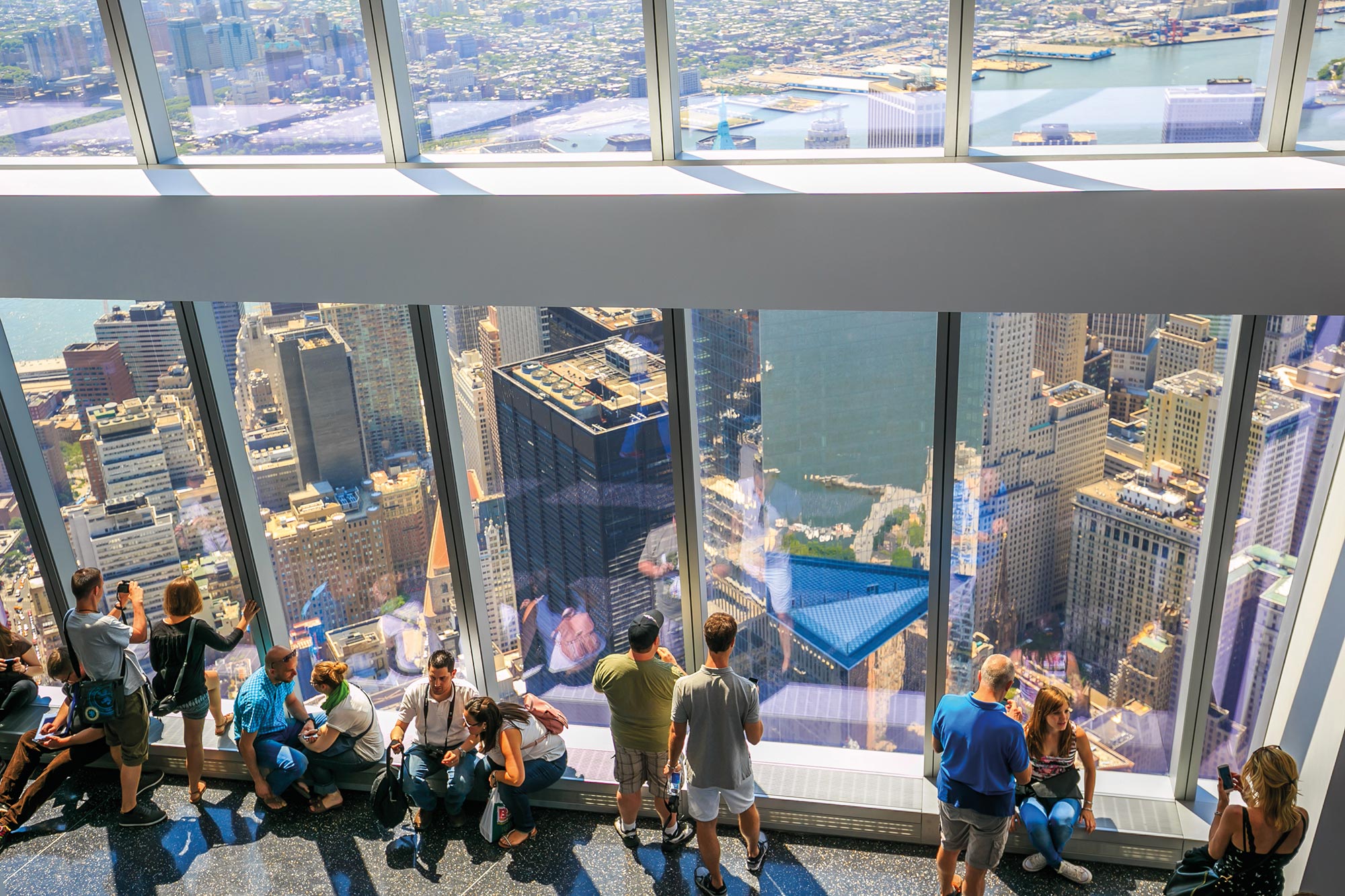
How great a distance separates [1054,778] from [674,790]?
1.80 metres

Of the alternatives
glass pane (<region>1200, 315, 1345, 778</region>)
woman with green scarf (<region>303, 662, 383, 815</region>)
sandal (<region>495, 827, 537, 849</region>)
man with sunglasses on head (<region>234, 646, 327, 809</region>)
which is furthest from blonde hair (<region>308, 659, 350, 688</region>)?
glass pane (<region>1200, 315, 1345, 778</region>)

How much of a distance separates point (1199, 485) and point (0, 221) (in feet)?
17.9

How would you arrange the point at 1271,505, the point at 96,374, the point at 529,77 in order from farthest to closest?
the point at 96,374, the point at 529,77, the point at 1271,505

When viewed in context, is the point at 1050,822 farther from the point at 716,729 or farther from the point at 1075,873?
the point at 716,729

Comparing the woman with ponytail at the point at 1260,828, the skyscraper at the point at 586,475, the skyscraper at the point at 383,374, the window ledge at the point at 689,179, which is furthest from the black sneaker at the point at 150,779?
the woman with ponytail at the point at 1260,828

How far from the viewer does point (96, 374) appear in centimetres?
561

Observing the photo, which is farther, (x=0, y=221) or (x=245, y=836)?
(x=245, y=836)

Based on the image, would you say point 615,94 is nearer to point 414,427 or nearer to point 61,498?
point 414,427

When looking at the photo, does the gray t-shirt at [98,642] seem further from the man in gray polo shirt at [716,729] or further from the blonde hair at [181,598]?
the man in gray polo shirt at [716,729]

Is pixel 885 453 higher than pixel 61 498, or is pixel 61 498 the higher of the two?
pixel 885 453

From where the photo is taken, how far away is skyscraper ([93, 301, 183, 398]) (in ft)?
17.5

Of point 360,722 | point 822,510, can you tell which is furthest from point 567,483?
point 360,722

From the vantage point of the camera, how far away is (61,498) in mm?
5957

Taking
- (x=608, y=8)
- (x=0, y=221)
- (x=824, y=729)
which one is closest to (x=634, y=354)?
(x=608, y=8)
